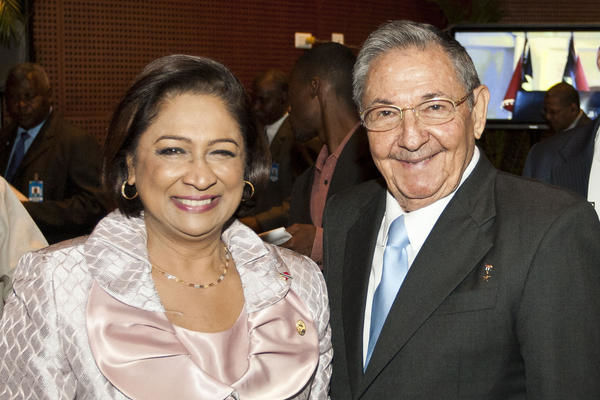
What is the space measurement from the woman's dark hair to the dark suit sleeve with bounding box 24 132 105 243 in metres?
2.41

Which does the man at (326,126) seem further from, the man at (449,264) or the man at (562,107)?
the man at (562,107)

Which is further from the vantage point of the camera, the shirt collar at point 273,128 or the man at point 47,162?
the shirt collar at point 273,128

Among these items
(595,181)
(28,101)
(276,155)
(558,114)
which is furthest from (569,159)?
(558,114)

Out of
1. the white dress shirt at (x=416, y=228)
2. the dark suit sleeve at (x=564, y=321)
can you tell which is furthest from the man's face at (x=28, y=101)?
the dark suit sleeve at (x=564, y=321)

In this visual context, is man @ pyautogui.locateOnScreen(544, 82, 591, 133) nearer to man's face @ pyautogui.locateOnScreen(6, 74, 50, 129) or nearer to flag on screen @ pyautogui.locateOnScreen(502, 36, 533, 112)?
flag on screen @ pyautogui.locateOnScreen(502, 36, 533, 112)

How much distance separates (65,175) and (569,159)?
3.04 meters

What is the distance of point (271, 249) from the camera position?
2.25 metres

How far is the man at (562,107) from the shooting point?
700 cm

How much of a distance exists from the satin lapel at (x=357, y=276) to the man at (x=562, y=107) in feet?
17.0

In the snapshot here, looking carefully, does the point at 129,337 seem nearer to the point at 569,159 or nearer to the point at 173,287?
the point at 173,287

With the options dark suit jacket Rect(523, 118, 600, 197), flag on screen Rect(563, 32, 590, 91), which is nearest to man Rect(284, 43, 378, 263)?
dark suit jacket Rect(523, 118, 600, 197)

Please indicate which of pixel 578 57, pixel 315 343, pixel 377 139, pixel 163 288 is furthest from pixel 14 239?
pixel 578 57

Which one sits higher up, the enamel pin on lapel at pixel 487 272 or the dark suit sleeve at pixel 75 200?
the enamel pin on lapel at pixel 487 272

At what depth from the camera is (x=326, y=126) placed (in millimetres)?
3723
